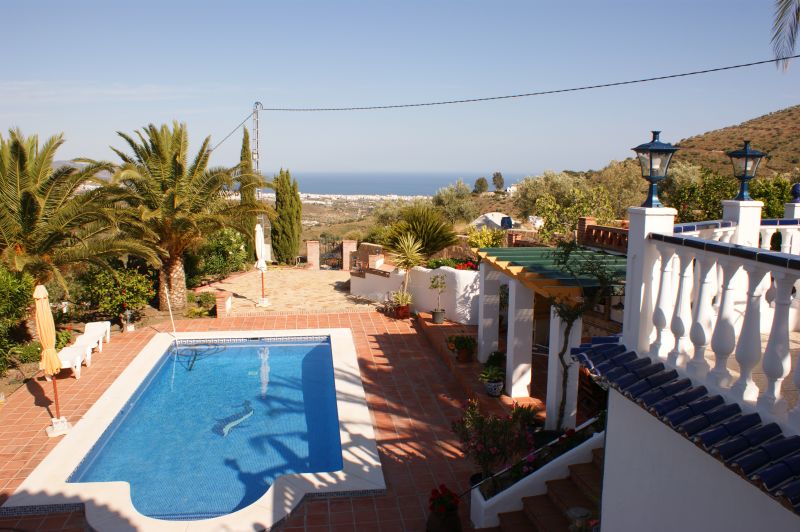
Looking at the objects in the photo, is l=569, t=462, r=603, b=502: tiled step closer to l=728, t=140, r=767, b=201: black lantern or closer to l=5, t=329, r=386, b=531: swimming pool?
l=5, t=329, r=386, b=531: swimming pool

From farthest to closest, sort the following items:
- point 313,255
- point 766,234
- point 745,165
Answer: point 313,255 → point 766,234 → point 745,165

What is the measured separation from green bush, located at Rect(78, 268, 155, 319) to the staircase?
11484mm

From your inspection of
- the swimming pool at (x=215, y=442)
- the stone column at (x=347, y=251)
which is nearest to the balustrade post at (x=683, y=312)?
the swimming pool at (x=215, y=442)

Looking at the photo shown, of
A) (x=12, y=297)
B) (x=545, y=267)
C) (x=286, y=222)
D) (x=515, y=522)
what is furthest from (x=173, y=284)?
(x=515, y=522)

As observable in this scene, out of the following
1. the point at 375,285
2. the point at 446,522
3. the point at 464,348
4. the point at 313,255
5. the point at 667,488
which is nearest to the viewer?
the point at 667,488

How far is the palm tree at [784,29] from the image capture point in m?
8.09

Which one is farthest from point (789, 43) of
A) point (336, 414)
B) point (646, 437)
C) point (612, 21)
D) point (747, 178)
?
point (612, 21)

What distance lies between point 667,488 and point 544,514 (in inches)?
121

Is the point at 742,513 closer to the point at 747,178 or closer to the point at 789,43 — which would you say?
the point at 747,178

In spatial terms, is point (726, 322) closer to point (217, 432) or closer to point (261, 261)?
point (217, 432)

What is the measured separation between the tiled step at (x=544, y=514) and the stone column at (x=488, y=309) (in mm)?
4980

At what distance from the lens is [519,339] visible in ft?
30.9

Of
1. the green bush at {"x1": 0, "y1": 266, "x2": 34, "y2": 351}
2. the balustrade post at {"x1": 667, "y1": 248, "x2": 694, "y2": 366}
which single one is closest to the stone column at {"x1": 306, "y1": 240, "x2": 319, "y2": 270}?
the green bush at {"x1": 0, "y1": 266, "x2": 34, "y2": 351}

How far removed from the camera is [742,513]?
110 inches
